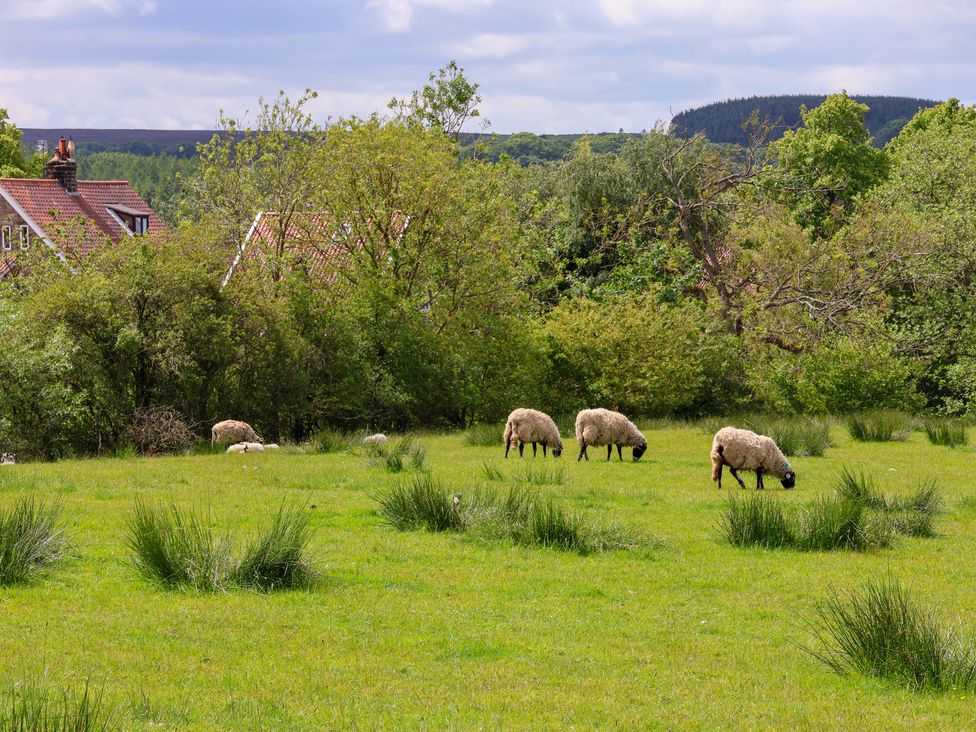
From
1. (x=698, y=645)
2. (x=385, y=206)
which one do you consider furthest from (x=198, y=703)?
(x=385, y=206)

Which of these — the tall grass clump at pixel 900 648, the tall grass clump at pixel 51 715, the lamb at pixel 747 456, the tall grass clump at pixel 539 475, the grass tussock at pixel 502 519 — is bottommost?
the tall grass clump at pixel 539 475

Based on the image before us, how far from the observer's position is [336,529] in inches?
612

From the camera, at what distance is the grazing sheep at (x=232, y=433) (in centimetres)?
2948

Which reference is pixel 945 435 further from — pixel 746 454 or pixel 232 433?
pixel 232 433

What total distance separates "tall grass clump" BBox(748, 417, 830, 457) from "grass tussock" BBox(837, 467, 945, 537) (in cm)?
819

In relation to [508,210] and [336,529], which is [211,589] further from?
[508,210]

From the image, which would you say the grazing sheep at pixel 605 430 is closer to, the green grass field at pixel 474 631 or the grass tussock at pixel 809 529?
the green grass field at pixel 474 631

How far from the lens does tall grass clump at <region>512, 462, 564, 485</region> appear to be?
19797 millimetres

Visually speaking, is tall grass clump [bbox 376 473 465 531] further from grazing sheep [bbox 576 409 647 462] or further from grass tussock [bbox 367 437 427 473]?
grazing sheep [bbox 576 409 647 462]

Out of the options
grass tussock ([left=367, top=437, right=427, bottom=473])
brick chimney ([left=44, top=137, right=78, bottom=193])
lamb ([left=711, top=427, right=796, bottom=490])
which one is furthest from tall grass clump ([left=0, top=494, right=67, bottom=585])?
brick chimney ([left=44, top=137, right=78, bottom=193])

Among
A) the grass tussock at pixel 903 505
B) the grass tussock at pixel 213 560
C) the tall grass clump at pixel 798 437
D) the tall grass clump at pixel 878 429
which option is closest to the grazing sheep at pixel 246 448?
the tall grass clump at pixel 798 437

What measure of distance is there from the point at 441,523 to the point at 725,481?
8.13 metres

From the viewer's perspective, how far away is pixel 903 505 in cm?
1689

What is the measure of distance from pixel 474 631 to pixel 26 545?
519cm
